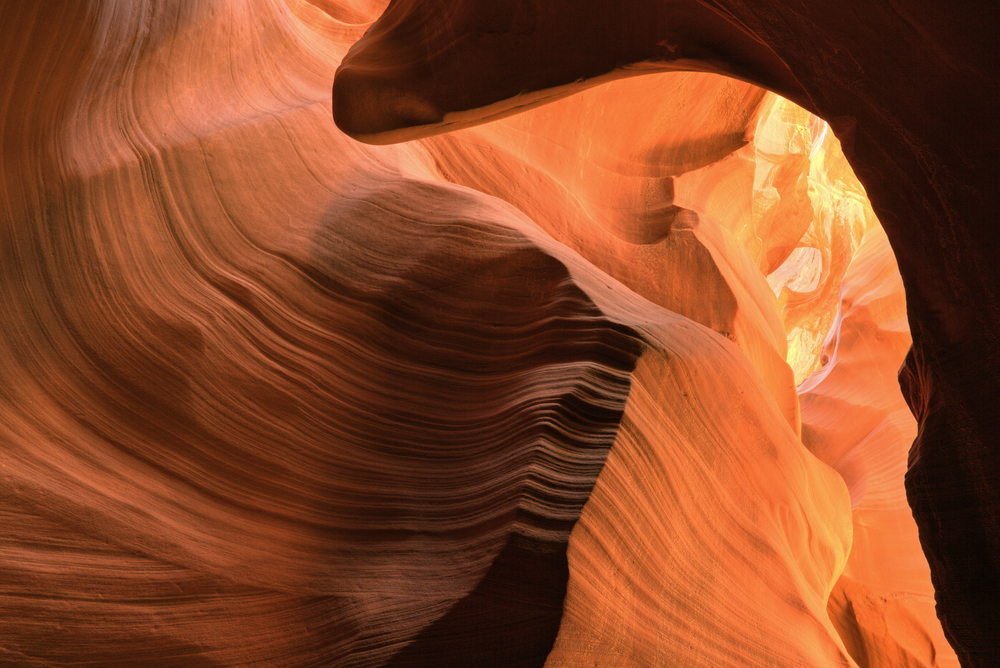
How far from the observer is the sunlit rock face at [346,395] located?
1.92m

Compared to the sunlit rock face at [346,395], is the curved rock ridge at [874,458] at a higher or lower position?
lower

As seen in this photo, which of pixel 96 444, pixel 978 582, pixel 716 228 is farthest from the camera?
pixel 716 228

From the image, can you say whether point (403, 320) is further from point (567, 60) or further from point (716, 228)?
point (716, 228)

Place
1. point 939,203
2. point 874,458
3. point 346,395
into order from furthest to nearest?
point 874,458 < point 346,395 < point 939,203

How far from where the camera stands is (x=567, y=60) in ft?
7.57

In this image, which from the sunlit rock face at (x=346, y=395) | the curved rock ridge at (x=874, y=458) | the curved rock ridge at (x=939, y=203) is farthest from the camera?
the curved rock ridge at (x=874, y=458)

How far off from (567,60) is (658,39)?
11.0 inches

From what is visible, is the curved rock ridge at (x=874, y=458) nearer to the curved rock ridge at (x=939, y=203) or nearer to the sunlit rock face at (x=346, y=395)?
the sunlit rock face at (x=346, y=395)

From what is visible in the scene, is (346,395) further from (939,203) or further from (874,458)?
(874,458)

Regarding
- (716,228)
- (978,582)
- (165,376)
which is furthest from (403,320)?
(716,228)

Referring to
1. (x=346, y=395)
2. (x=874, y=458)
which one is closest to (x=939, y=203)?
(x=346, y=395)

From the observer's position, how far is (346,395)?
2.39 meters

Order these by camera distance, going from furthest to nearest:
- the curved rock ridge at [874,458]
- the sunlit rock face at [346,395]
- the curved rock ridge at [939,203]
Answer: the curved rock ridge at [874,458] → the sunlit rock face at [346,395] → the curved rock ridge at [939,203]

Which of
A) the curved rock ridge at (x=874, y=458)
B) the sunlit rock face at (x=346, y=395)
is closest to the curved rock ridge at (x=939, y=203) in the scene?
the sunlit rock face at (x=346, y=395)
